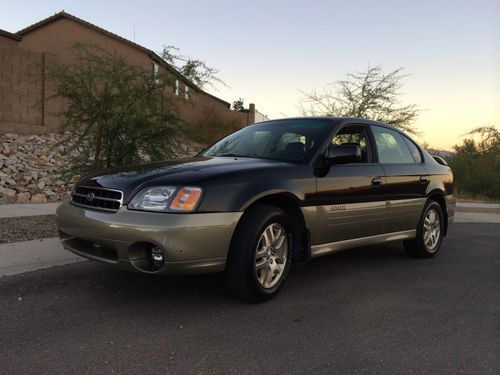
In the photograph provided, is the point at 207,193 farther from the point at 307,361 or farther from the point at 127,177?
the point at 307,361

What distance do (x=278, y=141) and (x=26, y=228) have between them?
4003mm

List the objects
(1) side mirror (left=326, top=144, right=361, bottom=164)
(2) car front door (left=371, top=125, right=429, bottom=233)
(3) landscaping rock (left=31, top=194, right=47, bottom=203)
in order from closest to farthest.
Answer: (1) side mirror (left=326, top=144, right=361, bottom=164) → (2) car front door (left=371, top=125, right=429, bottom=233) → (3) landscaping rock (left=31, top=194, right=47, bottom=203)

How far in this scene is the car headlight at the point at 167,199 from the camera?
12.3 feet

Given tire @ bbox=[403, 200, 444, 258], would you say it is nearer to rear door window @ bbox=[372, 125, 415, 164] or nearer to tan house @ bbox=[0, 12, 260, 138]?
rear door window @ bbox=[372, 125, 415, 164]

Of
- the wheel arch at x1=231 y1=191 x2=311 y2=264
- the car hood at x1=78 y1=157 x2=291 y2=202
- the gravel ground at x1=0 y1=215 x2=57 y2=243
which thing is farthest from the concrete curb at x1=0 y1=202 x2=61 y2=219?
the wheel arch at x1=231 y1=191 x2=311 y2=264

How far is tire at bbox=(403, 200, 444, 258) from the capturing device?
630cm

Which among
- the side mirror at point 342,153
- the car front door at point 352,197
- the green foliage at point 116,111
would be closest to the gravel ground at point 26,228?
the green foliage at point 116,111

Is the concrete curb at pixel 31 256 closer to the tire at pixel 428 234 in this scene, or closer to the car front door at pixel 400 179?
the car front door at pixel 400 179

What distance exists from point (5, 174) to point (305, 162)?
376 inches

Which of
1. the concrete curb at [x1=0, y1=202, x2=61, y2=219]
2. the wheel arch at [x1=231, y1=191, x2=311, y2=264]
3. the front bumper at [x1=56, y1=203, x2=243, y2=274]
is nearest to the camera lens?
the front bumper at [x1=56, y1=203, x2=243, y2=274]

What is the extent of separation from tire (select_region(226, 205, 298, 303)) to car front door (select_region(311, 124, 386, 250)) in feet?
1.38

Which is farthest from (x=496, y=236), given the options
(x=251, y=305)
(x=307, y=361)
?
(x=307, y=361)

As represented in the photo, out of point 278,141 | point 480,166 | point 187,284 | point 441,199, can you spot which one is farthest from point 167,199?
point 480,166

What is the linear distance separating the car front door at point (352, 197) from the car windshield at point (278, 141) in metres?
0.25
